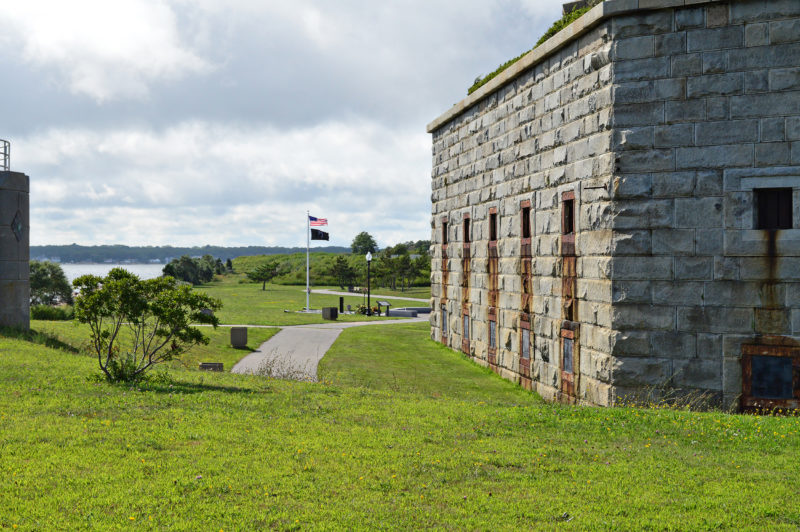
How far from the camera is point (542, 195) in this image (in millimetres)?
18734

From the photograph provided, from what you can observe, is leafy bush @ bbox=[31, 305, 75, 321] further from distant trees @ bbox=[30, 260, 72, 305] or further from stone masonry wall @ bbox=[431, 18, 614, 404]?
distant trees @ bbox=[30, 260, 72, 305]

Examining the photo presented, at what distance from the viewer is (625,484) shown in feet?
28.4

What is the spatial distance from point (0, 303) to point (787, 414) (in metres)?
24.2

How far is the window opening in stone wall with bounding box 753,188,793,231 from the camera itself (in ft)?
46.9

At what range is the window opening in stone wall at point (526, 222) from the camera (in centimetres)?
1997

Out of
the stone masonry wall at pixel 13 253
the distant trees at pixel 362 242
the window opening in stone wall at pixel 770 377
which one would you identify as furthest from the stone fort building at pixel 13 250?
the distant trees at pixel 362 242

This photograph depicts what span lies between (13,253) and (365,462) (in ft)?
62.9

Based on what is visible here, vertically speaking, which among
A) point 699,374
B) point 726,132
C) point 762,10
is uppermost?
point 762,10

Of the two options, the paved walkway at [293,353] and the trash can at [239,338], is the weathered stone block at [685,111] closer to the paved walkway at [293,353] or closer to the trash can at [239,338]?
the paved walkway at [293,353]

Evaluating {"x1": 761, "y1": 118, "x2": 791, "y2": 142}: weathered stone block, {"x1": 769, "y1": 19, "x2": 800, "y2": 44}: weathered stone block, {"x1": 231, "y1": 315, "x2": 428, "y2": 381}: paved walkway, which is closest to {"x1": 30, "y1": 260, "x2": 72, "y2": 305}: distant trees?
{"x1": 231, "y1": 315, "x2": 428, "y2": 381}: paved walkway

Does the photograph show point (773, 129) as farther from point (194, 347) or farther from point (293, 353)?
point (194, 347)

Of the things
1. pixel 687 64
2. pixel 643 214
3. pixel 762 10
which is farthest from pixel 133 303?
pixel 762 10

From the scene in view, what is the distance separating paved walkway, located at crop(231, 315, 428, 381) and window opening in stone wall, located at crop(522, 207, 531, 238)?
8028mm

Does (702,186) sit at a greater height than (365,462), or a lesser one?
greater
